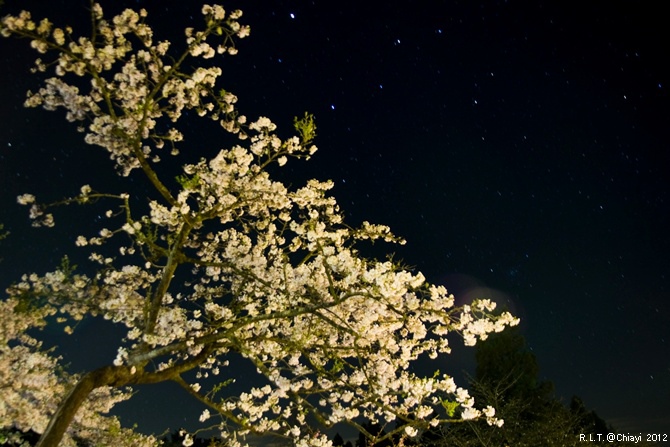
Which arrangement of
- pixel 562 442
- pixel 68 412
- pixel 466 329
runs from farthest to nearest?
pixel 562 442 → pixel 466 329 → pixel 68 412

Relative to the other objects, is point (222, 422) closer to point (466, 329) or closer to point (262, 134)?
point (466, 329)

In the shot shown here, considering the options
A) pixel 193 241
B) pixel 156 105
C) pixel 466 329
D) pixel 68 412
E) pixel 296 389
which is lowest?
pixel 68 412

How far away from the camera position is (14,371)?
11.3m

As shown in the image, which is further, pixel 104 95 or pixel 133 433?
pixel 133 433

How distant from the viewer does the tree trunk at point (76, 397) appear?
21.1 ft

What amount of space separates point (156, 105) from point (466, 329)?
20.1 ft

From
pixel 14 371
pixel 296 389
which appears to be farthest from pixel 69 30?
pixel 14 371

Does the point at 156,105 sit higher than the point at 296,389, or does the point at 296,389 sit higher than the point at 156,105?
the point at 156,105

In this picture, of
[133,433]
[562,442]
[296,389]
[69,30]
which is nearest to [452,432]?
[562,442]

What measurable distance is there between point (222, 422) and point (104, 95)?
18.3 feet

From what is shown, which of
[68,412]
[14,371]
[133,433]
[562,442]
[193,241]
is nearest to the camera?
[68,412]

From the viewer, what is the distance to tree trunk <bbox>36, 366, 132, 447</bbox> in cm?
643

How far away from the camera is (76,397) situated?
670 cm

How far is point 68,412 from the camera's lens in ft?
21.7
